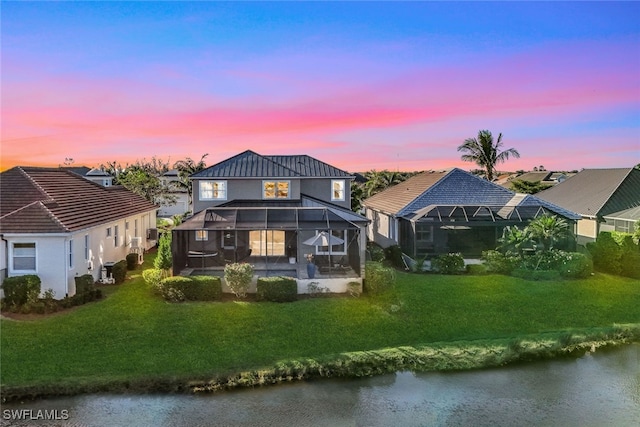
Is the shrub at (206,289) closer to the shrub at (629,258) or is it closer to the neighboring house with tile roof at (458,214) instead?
the neighboring house with tile roof at (458,214)

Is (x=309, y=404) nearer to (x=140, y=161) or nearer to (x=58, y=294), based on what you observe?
(x=58, y=294)

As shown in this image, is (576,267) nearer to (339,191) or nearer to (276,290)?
(339,191)

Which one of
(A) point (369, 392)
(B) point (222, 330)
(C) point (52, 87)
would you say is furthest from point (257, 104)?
(A) point (369, 392)

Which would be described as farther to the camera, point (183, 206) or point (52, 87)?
point (183, 206)

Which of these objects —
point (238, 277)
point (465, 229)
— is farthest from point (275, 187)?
point (465, 229)

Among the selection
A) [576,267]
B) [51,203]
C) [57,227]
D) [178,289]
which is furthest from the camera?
[576,267]

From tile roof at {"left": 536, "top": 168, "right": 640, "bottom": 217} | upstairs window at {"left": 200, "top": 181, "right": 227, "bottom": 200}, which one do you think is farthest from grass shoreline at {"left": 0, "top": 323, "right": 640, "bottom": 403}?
tile roof at {"left": 536, "top": 168, "right": 640, "bottom": 217}

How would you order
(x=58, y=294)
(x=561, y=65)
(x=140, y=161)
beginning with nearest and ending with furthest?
(x=58, y=294), (x=561, y=65), (x=140, y=161)

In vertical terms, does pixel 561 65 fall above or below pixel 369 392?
above
